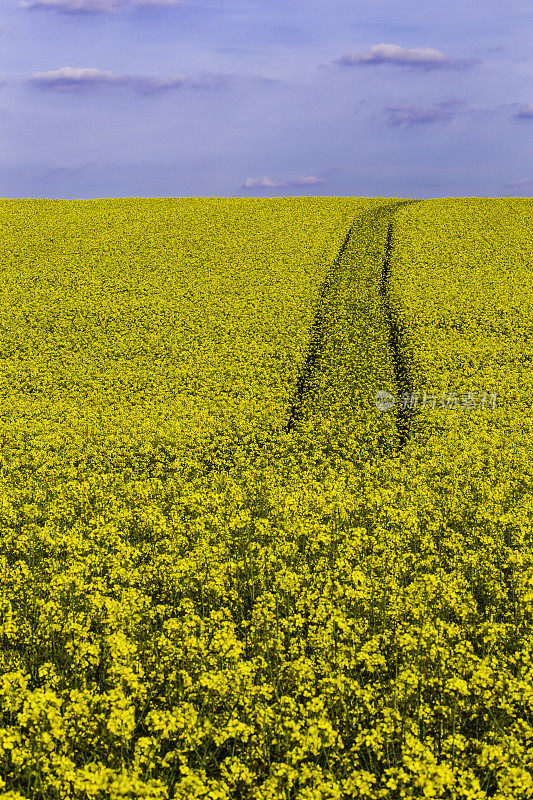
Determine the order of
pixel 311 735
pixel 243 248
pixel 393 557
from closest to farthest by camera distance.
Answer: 1. pixel 311 735
2. pixel 393 557
3. pixel 243 248

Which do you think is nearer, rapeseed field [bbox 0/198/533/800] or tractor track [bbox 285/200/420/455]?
rapeseed field [bbox 0/198/533/800]

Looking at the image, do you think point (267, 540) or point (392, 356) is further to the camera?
point (392, 356)

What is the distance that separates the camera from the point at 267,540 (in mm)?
13805

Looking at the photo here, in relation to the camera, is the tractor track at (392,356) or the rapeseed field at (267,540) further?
the tractor track at (392,356)

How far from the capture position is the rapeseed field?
25.7 ft

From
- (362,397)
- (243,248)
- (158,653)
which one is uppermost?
(243,248)

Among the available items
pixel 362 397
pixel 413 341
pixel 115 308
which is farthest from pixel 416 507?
pixel 115 308

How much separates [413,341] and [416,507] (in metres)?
15.4

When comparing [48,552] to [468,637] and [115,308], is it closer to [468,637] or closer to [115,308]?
[468,637]

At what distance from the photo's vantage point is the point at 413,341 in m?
29.0

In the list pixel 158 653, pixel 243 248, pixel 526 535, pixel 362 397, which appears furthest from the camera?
pixel 243 248

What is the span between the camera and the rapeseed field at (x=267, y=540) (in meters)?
7.84

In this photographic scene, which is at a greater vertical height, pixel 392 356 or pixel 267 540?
pixel 392 356

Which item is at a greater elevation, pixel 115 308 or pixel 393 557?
pixel 115 308
